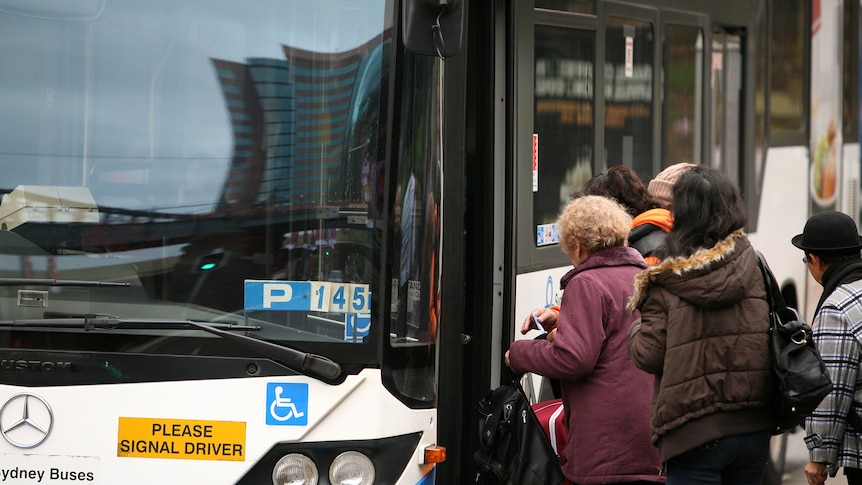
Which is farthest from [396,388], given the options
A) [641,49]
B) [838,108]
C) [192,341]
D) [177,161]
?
[838,108]

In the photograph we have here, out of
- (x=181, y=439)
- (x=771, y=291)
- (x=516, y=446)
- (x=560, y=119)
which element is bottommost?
(x=516, y=446)

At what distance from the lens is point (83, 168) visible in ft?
12.1

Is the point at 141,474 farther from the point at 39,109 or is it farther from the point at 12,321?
the point at 39,109

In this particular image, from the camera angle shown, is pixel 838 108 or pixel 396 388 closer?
pixel 396 388

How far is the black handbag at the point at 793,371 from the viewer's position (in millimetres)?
3396

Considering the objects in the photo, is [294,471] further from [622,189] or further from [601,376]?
[622,189]

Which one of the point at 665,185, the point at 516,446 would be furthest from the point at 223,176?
the point at 665,185

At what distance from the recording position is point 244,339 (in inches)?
138

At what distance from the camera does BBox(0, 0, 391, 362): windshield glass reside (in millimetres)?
3617

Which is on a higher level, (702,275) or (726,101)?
(726,101)

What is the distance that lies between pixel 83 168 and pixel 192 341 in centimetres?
64

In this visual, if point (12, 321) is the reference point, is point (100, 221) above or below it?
above

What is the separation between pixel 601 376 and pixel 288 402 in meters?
1.00

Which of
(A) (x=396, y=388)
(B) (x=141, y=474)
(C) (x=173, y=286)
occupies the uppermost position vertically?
(C) (x=173, y=286)
